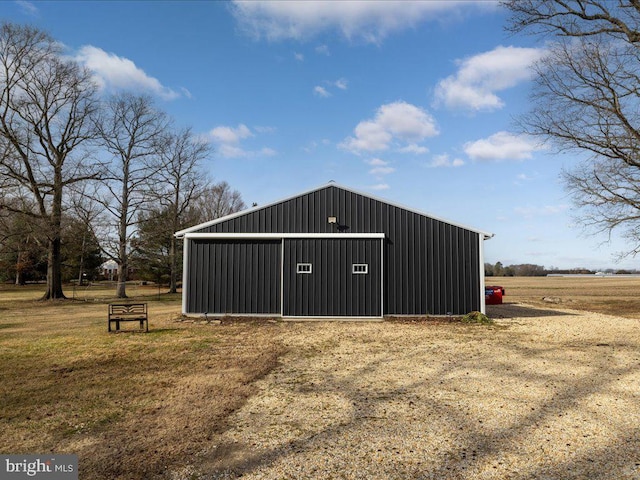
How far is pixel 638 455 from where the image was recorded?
13.3 ft

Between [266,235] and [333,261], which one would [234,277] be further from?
[333,261]

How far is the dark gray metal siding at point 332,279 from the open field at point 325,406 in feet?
12.7

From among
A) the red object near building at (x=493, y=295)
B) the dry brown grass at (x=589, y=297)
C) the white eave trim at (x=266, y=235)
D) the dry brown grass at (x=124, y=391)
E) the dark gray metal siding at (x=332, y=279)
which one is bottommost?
the dry brown grass at (x=589, y=297)

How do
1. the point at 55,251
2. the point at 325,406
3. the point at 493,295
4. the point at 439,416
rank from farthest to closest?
1. the point at 55,251
2. the point at 493,295
3. the point at 325,406
4. the point at 439,416

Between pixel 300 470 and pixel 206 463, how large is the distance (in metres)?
0.93

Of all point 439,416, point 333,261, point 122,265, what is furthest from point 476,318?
point 122,265

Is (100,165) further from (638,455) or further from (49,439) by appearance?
(638,455)

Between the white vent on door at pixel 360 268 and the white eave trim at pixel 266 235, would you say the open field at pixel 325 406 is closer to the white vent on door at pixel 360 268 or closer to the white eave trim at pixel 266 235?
the white vent on door at pixel 360 268

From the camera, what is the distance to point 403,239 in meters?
15.0

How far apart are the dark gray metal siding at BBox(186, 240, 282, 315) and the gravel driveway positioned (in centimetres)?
513

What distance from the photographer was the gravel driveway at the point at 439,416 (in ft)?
12.6

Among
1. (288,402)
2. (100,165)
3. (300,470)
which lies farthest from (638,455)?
(100,165)

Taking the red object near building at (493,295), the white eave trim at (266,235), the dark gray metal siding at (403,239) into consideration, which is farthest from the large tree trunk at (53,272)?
the red object near building at (493,295)

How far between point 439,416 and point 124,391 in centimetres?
472
